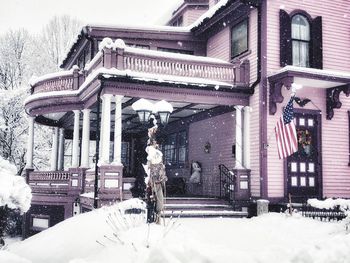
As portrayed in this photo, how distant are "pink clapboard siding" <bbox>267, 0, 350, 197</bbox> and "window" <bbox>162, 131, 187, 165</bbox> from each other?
264 inches

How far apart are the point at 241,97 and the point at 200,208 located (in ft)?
14.1

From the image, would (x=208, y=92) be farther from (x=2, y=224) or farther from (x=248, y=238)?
(x=2, y=224)

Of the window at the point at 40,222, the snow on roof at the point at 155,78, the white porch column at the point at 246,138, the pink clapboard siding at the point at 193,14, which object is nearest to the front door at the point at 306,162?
the white porch column at the point at 246,138

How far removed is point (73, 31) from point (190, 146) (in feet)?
62.8

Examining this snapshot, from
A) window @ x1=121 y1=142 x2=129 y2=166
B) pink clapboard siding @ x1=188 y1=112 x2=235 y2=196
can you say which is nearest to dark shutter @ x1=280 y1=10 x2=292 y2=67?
pink clapboard siding @ x1=188 y1=112 x2=235 y2=196

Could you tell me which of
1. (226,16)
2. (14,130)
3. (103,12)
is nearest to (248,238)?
(226,16)

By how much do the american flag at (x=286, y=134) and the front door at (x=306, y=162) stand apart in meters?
1.79

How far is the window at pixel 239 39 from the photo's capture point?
16594mm

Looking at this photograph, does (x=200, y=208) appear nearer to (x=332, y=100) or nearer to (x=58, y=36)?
(x=332, y=100)

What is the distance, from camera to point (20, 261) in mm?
7453

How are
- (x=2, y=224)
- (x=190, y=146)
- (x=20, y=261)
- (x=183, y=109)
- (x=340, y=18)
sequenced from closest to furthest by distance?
(x=20, y=261), (x=2, y=224), (x=340, y=18), (x=183, y=109), (x=190, y=146)

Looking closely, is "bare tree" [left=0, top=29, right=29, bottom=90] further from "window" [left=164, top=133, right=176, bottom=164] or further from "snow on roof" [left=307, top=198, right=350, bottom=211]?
"snow on roof" [left=307, top=198, right=350, bottom=211]

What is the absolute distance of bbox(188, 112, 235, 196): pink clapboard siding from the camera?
1756 centimetres

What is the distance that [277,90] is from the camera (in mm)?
14875
